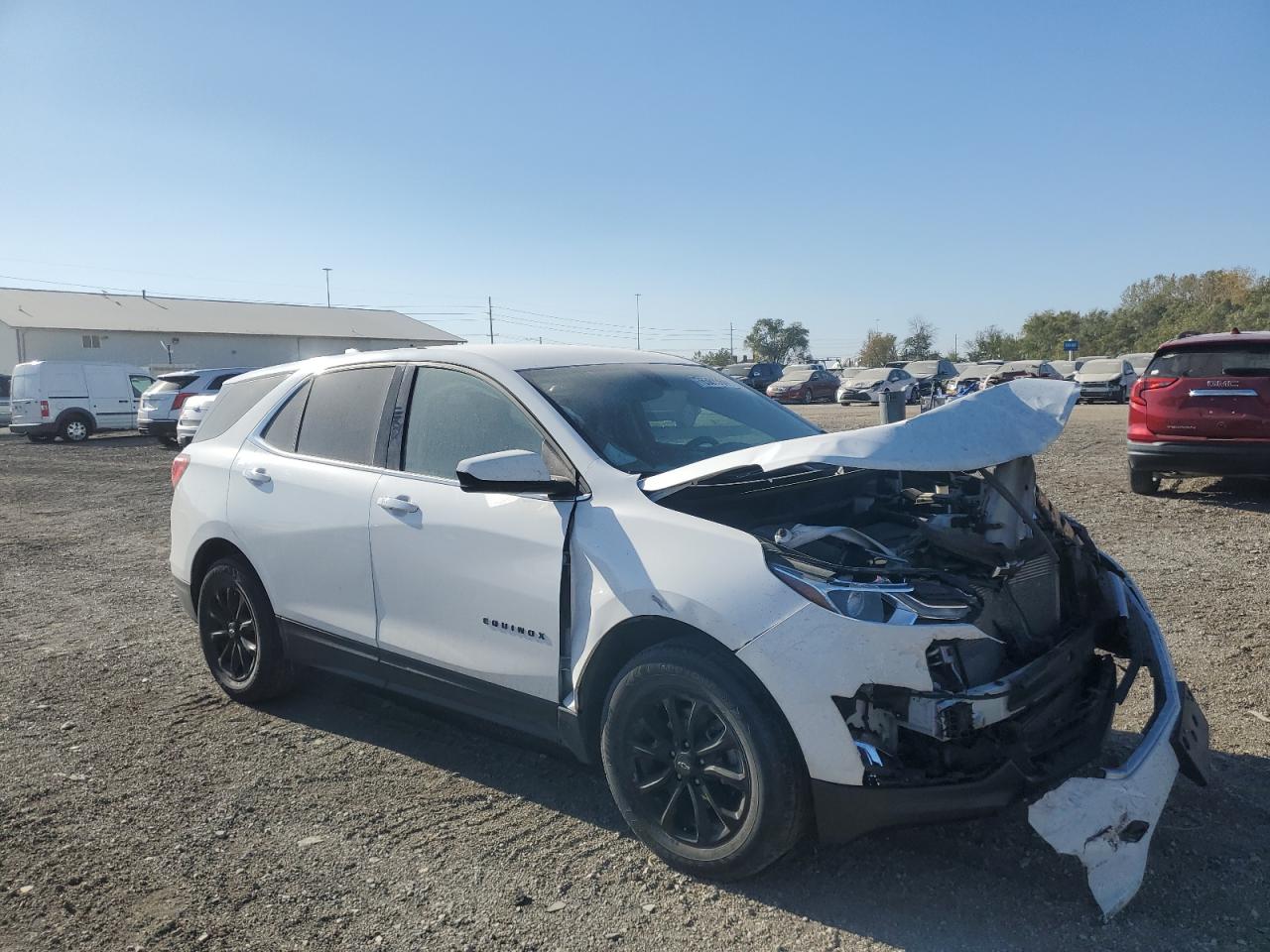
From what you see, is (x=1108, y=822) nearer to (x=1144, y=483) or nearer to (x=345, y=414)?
(x=345, y=414)

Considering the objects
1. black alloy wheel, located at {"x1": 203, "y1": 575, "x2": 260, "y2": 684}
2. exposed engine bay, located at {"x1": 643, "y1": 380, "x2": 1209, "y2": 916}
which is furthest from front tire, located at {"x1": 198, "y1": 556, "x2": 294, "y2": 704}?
exposed engine bay, located at {"x1": 643, "y1": 380, "x2": 1209, "y2": 916}

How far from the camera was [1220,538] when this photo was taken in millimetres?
7691

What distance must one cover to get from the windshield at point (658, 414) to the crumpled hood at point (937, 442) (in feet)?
1.15

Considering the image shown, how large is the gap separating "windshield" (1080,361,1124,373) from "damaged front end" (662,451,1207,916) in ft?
103

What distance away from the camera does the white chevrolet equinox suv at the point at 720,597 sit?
273 centimetres

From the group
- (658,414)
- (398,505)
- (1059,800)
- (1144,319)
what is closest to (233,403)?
A: (398,505)

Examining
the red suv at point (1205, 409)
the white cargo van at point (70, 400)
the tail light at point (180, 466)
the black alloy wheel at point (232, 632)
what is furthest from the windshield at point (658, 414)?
the white cargo van at point (70, 400)

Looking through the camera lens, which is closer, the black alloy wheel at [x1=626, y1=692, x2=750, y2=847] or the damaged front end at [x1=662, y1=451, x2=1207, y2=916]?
the damaged front end at [x1=662, y1=451, x2=1207, y2=916]

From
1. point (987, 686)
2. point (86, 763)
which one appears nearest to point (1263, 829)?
point (987, 686)

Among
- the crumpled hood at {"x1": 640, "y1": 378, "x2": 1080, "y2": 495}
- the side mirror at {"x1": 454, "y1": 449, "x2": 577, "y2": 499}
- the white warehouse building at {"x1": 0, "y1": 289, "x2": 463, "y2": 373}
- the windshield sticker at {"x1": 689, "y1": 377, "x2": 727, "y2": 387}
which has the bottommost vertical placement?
the side mirror at {"x1": 454, "y1": 449, "x2": 577, "y2": 499}

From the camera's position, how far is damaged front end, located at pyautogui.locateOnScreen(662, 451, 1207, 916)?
2682mm

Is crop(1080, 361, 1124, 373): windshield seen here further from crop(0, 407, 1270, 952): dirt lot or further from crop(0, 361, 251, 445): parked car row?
crop(0, 407, 1270, 952): dirt lot

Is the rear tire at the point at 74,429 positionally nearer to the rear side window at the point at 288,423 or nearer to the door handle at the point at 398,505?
the rear side window at the point at 288,423

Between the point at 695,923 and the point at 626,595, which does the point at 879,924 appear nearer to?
the point at 695,923
